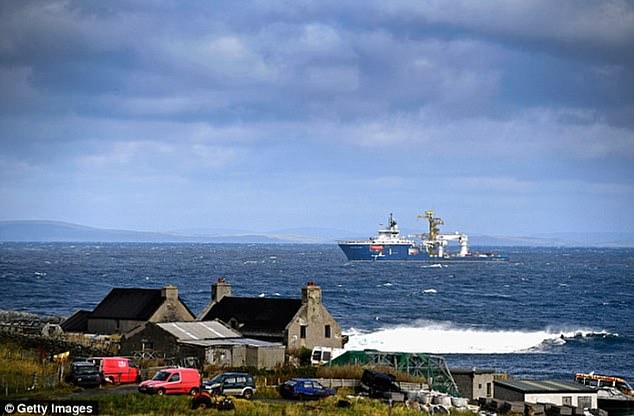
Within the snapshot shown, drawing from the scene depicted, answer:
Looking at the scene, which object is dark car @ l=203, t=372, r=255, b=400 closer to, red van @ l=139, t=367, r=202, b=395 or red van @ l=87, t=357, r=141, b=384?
red van @ l=139, t=367, r=202, b=395

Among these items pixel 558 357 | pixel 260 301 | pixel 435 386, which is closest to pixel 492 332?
pixel 558 357

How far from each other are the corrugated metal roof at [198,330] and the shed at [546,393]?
1137cm

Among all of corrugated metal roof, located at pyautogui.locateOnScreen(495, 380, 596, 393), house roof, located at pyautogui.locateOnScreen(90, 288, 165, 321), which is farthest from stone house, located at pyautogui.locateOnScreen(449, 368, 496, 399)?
house roof, located at pyautogui.locateOnScreen(90, 288, 165, 321)

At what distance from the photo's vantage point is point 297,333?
45469 mm

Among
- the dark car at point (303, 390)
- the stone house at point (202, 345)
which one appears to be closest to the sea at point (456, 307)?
the stone house at point (202, 345)

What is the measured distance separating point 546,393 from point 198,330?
14125 millimetres

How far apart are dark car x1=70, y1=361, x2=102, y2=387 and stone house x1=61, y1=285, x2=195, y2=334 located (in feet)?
44.7

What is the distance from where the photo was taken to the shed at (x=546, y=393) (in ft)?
129

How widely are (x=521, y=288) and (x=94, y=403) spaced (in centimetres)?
13548

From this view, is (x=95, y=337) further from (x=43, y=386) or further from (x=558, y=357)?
(x=558, y=357)

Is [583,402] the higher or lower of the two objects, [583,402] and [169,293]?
the lower


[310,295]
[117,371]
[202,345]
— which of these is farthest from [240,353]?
[117,371]

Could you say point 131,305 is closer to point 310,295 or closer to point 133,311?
point 133,311

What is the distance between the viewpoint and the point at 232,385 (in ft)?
106
